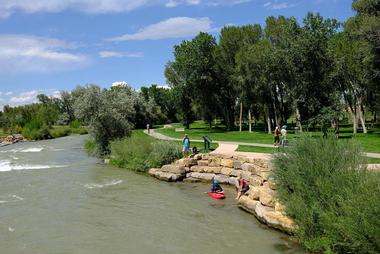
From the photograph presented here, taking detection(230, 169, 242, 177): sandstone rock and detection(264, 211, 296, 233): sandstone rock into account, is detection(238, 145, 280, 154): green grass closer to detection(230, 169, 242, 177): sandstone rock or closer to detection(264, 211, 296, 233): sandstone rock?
detection(230, 169, 242, 177): sandstone rock

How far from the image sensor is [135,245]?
1469 centimetres

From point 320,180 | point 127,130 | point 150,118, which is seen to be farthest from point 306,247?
point 150,118

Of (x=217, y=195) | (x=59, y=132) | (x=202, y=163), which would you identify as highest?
(x=59, y=132)

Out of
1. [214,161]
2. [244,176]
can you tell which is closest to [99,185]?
[214,161]

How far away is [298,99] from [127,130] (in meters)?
16.2

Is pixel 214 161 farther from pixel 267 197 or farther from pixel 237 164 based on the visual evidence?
pixel 267 197

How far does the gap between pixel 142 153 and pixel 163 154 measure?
8.85ft

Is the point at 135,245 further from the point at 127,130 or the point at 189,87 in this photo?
the point at 189,87

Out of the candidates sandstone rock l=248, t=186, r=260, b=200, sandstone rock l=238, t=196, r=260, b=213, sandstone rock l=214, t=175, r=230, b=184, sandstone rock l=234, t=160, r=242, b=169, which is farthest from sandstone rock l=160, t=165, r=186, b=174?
sandstone rock l=248, t=186, r=260, b=200

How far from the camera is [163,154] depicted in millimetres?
30281

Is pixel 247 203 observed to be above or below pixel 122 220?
above

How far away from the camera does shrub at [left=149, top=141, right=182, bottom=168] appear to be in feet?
99.5

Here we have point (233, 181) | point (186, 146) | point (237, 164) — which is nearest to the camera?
point (233, 181)

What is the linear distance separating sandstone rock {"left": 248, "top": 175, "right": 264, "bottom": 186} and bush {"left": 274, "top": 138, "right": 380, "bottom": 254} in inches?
161
